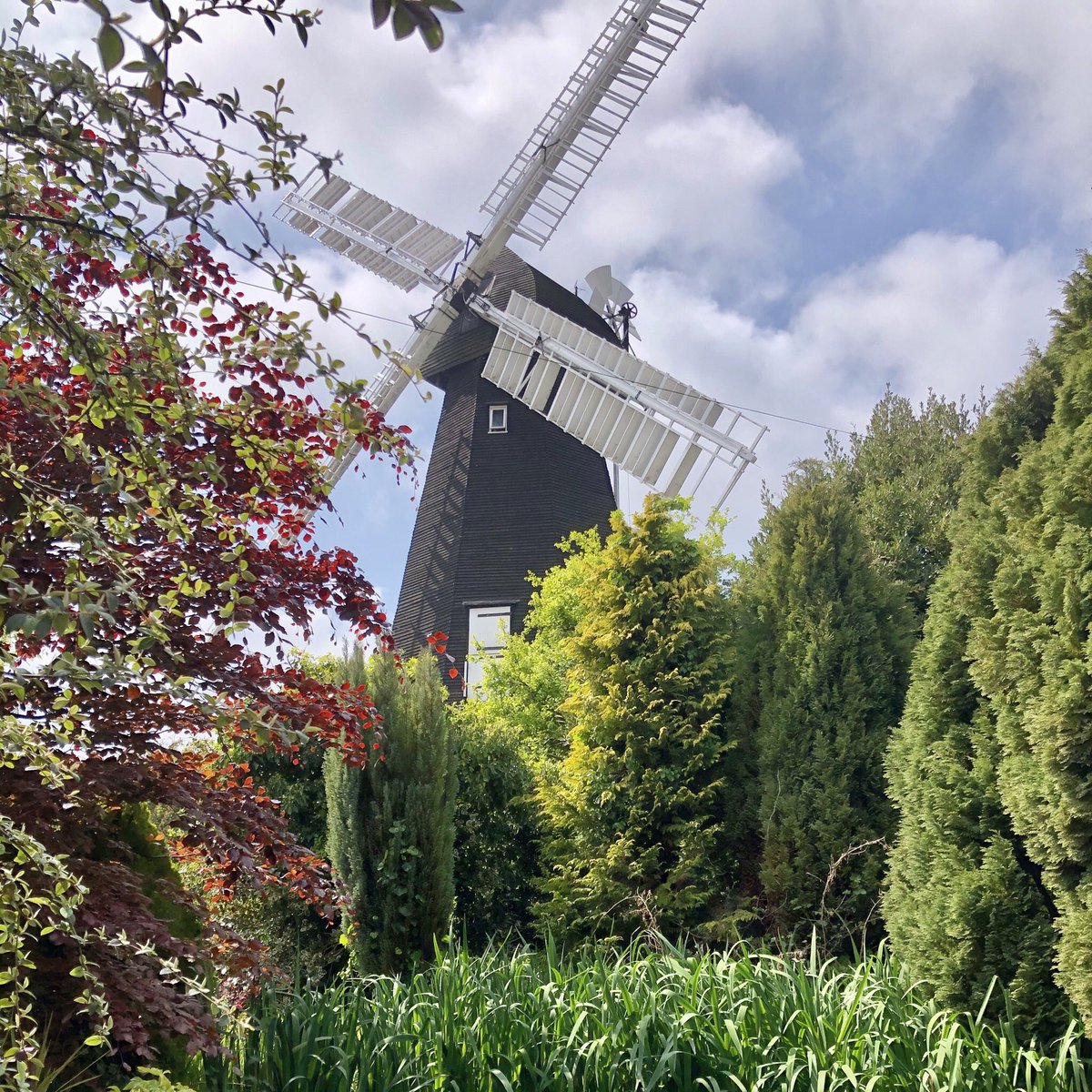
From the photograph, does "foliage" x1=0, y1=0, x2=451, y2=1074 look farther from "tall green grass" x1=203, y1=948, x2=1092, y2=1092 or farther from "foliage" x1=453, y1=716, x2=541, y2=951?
"foliage" x1=453, y1=716, x2=541, y2=951

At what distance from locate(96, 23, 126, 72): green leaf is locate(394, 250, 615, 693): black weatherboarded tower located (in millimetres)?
15740

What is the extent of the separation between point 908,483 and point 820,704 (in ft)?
18.5

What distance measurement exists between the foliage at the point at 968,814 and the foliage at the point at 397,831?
3444 millimetres

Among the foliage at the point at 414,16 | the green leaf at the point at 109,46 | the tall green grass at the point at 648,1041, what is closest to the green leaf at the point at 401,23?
the foliage at the point at 414,16

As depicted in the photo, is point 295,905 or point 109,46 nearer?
point 109,46

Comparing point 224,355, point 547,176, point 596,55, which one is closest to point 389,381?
point 547,176

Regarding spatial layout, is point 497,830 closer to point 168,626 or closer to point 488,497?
point 168,626

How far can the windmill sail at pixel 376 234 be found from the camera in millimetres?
20547

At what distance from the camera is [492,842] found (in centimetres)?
995

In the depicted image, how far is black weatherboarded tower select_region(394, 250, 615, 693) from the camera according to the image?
58.1 feet

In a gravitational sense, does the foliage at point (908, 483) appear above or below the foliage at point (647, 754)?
above

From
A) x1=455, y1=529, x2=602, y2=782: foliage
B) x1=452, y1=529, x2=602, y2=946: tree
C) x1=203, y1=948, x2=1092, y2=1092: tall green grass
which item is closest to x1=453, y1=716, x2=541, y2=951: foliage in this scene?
x1=452, y1=529, x2=602, y2=946: tree

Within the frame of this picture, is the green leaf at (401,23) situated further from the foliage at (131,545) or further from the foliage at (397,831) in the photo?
the foliage at (397,831)

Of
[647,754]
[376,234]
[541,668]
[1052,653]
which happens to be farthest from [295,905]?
[376,234]
